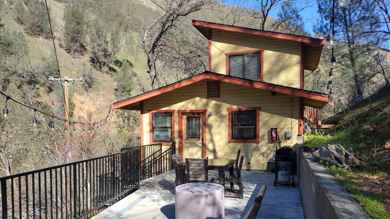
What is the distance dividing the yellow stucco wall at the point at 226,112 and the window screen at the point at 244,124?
8.8 inches

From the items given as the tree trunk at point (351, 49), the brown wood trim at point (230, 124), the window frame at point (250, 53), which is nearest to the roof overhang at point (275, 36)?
the window frame at point (250, 53)

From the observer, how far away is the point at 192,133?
433 inches

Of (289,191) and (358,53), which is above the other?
(358,53)

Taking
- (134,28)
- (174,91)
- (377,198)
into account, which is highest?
(134,28)

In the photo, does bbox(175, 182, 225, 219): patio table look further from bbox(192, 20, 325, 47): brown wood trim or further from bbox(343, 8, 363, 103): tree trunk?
bbox(343, 8, 363, 103): tree trunk

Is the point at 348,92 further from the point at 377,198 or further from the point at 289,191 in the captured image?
the point at 377,198

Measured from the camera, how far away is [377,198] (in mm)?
2572

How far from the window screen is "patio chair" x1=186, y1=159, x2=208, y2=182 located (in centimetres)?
402

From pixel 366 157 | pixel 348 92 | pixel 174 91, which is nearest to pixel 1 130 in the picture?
pixel 174 91

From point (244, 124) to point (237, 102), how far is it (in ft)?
2.42

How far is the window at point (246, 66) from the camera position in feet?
38.5

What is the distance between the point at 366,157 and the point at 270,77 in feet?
24.8

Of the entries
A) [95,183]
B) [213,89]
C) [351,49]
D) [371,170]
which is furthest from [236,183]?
[351,49]

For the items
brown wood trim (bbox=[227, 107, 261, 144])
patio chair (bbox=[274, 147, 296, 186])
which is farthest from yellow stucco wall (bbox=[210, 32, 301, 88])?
patio chair (bbox=[274, 147, 296, 186])
